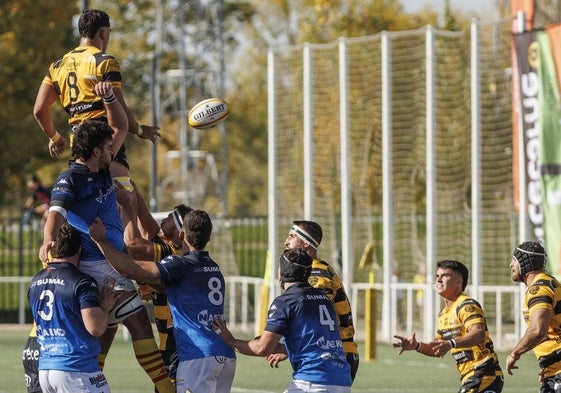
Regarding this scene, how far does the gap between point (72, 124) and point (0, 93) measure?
2167 cm

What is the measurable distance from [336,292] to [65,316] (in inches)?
137

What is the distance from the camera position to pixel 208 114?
1421 cm

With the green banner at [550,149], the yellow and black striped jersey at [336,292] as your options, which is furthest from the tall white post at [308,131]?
the yellow and black striped jersey at [336,292]

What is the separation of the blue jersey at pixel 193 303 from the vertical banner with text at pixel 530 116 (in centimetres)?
1274

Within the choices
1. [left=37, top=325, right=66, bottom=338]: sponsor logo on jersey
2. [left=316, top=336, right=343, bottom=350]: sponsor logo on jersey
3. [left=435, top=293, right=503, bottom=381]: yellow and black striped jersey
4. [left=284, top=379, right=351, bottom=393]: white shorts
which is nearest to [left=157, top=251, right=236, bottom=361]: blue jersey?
[left=284, top=379, right=351, bottom=393]: white shorts

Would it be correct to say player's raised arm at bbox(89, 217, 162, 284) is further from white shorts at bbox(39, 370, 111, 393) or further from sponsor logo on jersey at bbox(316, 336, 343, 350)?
sponsor logo on jersey at bbox(316, 336, 343, 350)

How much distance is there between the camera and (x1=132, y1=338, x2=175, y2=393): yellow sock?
13094 millimetres

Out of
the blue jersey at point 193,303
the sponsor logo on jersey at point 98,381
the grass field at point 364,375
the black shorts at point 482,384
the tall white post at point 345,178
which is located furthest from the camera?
the tall white post at point 345,178

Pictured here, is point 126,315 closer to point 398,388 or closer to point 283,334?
point 283,334

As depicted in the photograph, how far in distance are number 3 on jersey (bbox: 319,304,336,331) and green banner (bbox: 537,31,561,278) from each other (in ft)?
40.3

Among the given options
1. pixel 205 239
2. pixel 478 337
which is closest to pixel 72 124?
pixel 205 239

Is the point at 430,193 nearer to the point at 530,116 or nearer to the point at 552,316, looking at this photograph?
the point at 530,116

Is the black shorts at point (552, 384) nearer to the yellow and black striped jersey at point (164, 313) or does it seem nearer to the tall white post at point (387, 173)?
the yellow and black striped jersey at point (164, 313)

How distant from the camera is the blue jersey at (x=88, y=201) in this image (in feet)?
40.3
